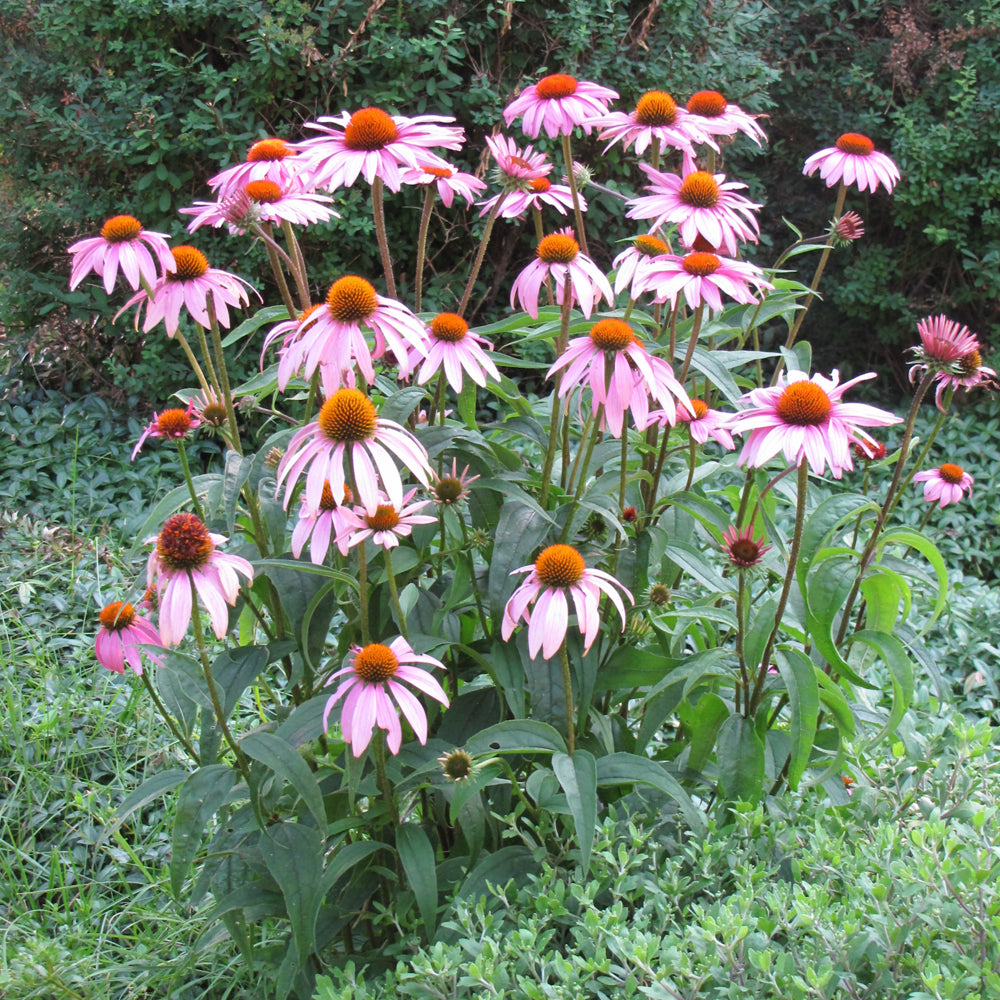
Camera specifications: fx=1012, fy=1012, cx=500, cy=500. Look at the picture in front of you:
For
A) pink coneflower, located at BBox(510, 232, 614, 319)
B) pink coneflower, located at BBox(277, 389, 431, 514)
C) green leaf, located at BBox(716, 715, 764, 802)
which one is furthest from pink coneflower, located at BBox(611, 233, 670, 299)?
green leaf, located at BBox(716, 715, 764, 802)

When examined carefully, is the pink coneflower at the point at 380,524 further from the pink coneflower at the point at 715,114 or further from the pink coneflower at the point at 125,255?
the pink coneflower at the point at 715,114

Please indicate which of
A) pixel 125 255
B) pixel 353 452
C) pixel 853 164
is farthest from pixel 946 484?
pixel 125 255

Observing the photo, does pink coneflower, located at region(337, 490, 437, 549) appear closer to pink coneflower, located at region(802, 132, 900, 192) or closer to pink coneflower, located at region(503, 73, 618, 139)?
pink coneflower, located at region(503, 73, 618, 139)

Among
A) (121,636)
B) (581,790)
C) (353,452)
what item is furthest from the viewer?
(121,636)

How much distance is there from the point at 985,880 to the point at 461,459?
0.95 metres

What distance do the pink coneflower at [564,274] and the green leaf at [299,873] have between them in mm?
883

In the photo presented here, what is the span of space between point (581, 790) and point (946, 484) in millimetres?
1323

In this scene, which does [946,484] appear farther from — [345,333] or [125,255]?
[125,255]

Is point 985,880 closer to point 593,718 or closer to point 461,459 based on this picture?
point 593,718

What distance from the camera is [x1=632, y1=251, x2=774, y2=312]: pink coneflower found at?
4.90 feet

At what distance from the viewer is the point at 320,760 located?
1915mm

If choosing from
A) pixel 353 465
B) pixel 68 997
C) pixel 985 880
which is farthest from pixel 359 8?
pixel 985 880

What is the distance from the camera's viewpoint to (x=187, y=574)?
1.33m

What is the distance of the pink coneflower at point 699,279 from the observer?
1493 mm
